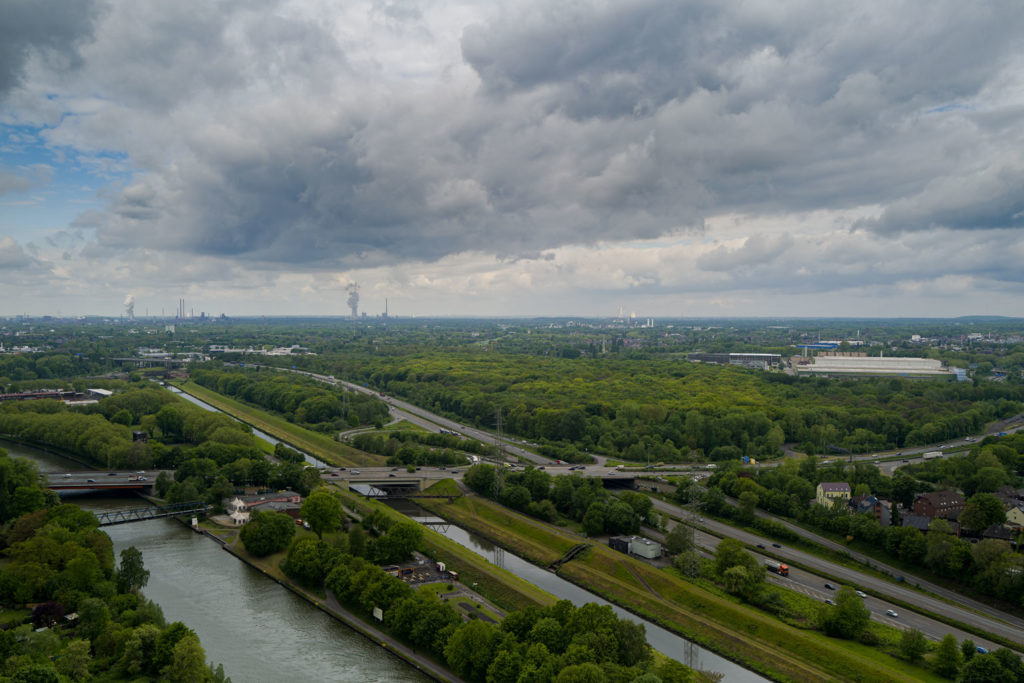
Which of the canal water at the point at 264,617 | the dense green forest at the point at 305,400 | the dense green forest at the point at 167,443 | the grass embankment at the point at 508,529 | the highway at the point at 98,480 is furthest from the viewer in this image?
the dense green forest at the point at 305,400

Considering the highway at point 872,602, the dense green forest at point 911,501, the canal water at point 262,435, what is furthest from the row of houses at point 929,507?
the canal water at point 262,435

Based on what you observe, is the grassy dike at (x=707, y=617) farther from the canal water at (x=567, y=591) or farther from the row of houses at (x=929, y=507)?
the row of houses at (x=929, y=507)

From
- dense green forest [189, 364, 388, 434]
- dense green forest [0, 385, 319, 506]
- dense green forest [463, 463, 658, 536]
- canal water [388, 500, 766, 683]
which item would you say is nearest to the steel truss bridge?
dense green forest [0, 385, 319, 506]

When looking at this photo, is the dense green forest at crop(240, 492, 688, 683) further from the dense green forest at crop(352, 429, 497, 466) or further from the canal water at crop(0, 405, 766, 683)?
the dense green forest at crop(352, 429, 497, 466)

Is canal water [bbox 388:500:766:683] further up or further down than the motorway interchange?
further down

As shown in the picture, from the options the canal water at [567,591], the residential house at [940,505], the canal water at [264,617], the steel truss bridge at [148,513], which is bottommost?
the canal water at [567,591]

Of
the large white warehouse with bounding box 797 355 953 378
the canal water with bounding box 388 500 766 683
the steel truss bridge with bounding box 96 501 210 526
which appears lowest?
the canal water with bounding box 388 500 766 683

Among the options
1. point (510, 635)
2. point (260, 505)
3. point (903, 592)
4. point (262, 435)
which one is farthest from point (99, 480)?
point (903, 592)

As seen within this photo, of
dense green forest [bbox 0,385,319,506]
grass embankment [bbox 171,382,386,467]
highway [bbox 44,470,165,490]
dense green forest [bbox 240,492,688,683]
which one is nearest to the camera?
dense green forest [bbox 240,492,688,683]
